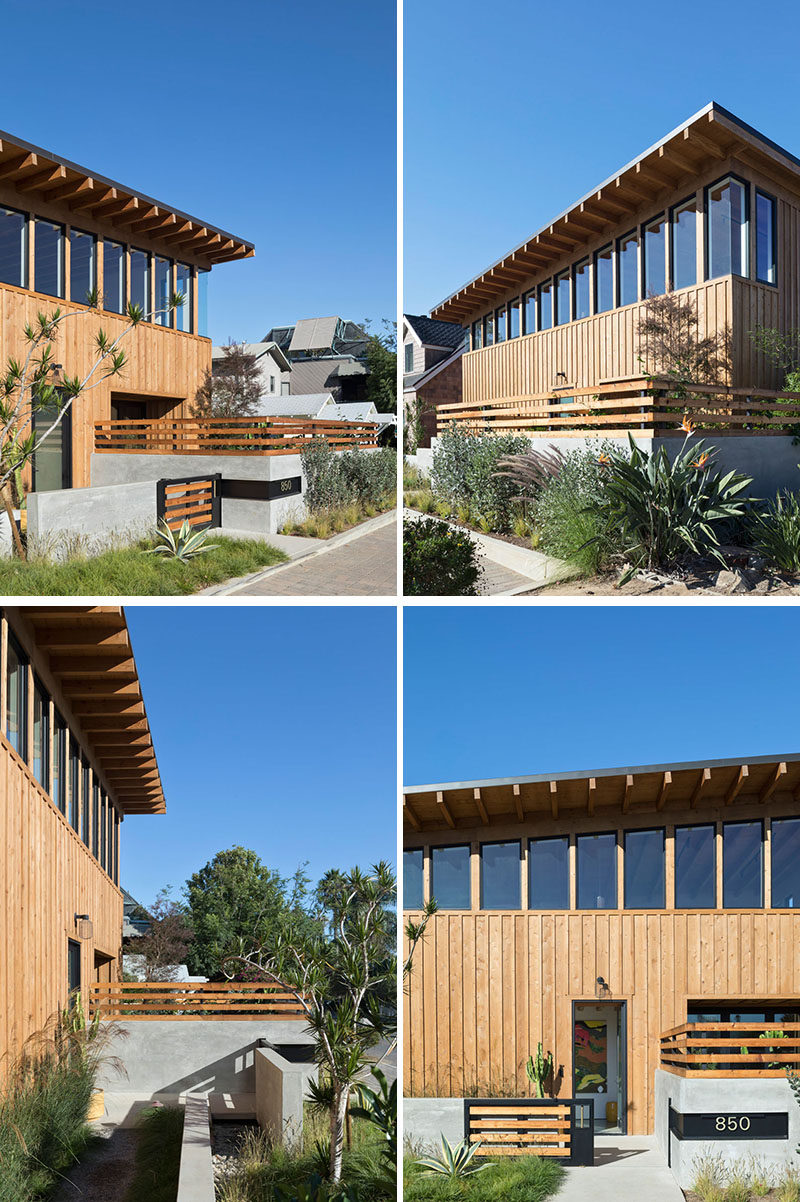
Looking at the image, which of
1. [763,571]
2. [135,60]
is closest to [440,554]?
[763,571]

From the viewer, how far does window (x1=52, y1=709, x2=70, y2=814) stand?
1144 cm

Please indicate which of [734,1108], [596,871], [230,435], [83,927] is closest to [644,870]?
[596,871]

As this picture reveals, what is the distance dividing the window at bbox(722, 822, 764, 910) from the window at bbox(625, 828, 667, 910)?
0.86 metres

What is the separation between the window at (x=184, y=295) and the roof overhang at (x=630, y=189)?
481 cm

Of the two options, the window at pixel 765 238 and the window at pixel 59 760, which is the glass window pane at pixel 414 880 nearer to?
the window at pixel 59 760

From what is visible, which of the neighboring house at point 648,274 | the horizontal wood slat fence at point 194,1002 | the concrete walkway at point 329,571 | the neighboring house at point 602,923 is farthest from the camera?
the horizontal wood slat fence at point 194,1002

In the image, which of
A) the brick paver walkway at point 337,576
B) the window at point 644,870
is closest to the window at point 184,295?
the brick paver walkway at point 337,576

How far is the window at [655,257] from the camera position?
44.5ft

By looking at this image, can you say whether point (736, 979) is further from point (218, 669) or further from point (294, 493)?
point (218, 669)

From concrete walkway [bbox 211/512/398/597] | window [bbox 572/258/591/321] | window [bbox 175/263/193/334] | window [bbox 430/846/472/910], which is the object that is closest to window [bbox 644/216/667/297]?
window [bbox 572/258/591/321]

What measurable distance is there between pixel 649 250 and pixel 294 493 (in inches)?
255

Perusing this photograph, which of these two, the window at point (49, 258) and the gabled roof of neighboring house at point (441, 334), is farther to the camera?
the gabled roof of neighboring house at point (441, 334)

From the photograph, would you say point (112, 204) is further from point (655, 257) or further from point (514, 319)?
point (655, 257)

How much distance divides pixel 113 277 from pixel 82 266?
0.85m
